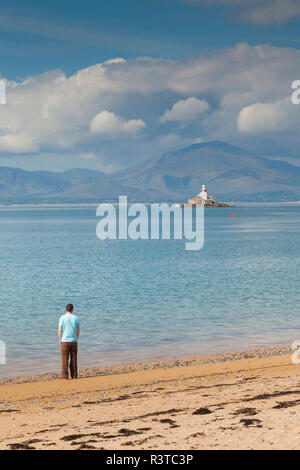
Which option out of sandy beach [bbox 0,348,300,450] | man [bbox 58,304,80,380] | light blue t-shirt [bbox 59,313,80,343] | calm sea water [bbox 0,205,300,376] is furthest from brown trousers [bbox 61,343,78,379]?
calm sea water [bbox 0,205,300,376]

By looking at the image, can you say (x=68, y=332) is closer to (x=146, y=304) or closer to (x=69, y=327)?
A: (x=69, y=327)

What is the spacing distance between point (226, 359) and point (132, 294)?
2147cm

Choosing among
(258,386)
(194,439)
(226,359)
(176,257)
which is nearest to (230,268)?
(176,257)

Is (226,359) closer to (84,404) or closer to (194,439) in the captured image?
(84,404)

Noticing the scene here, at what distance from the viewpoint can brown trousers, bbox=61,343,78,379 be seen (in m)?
17.4

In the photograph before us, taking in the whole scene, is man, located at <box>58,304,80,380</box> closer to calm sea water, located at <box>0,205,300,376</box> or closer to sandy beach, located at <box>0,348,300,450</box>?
sandy beach, located at <box>0,348,300,450</box>

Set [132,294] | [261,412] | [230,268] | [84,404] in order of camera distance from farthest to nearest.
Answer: [230,268], [132,294], [84,404], [261,412]

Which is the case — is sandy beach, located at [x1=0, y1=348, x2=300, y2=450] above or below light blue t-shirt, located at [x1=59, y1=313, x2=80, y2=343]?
below

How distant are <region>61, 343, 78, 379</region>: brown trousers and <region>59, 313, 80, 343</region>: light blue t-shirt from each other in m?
0.18

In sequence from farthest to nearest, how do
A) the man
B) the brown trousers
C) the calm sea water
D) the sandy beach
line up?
the calm sea water, the brown trousers, the man, the sandy beach

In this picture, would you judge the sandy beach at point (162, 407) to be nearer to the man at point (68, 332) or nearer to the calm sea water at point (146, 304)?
the man at point (68, 332)

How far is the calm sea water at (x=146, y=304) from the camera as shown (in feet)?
78.1

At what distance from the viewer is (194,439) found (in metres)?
10.2

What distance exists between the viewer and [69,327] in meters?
17.3
